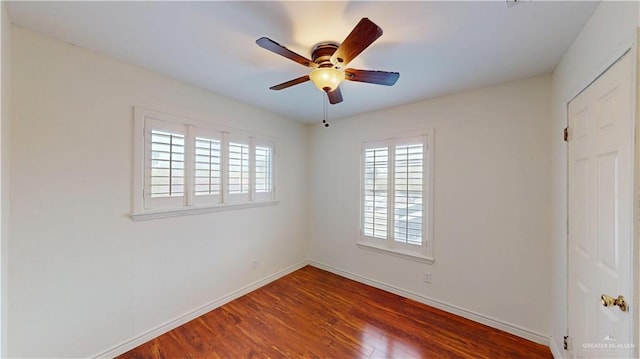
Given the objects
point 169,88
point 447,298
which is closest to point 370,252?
point 447,298

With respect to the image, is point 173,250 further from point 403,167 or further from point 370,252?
point 403,167

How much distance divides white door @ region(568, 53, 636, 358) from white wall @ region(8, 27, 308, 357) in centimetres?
306

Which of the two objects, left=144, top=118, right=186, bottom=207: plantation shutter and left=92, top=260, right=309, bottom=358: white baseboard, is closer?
left=92, top=260, right=309, bottom=358: white baseboard

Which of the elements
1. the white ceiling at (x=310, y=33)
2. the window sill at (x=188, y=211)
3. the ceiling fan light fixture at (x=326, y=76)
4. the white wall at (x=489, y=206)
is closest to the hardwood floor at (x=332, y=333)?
the white wall at (x=489, y=206)

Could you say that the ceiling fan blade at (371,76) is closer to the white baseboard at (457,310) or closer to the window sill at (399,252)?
the window sill at (399,252)

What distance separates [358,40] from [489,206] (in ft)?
7.01

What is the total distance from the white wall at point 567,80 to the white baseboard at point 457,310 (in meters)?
0.15

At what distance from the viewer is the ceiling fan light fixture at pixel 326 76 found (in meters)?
1.54

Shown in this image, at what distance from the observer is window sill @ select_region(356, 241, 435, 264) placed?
2699 millimetres

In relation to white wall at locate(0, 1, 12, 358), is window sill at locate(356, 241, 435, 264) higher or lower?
lower

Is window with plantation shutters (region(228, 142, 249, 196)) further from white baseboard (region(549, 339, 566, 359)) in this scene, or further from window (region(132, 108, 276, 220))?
white baseboard (region(549, 339, 566, 359))

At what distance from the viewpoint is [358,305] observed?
266 centimetres

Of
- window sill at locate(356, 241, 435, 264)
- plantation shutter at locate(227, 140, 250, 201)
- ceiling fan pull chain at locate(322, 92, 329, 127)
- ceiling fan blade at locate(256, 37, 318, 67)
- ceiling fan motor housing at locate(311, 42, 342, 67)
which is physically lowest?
window sill at locate(356, 241, 435, 264)

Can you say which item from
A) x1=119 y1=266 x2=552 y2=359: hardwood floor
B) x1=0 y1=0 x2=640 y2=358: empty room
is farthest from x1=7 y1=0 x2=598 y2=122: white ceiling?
x1=119 y1=266 x2=552 y2=359: hardwood floor
